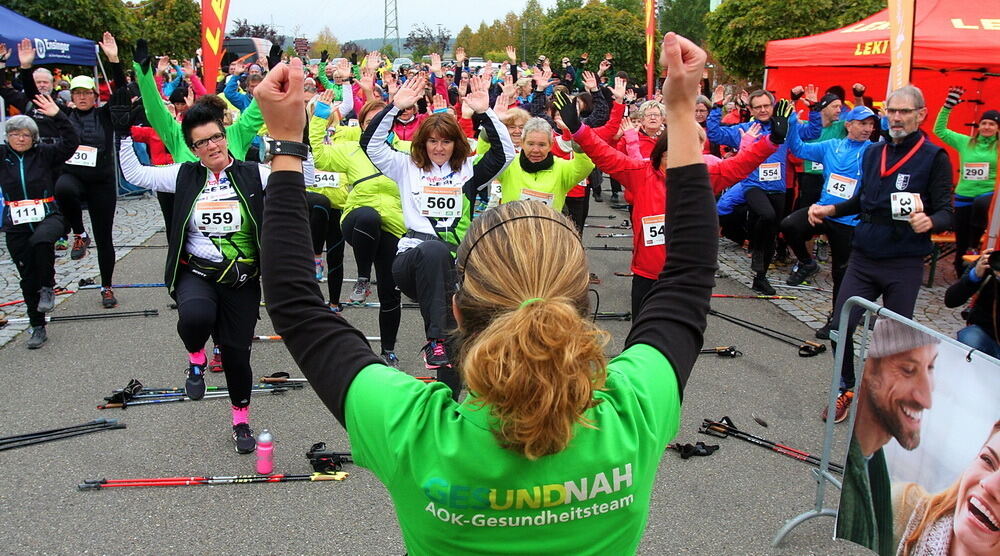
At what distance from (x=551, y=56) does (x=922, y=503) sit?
39566 mm

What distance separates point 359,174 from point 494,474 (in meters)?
5.91

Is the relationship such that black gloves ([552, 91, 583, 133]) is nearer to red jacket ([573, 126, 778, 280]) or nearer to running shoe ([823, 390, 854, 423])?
red jacket ([573, 126, 778, 280])

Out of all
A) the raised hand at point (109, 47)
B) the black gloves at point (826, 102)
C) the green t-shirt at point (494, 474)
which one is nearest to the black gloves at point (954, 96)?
the black gloves at point (826, 102)

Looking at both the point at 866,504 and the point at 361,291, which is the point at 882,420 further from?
the point at 361,291

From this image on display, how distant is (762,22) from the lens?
792 inches

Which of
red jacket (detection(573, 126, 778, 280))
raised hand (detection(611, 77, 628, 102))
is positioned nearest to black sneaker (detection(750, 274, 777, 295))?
raised hand (detection(611, 77, 628, 102))

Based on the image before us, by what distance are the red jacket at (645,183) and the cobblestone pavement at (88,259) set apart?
17.5 feet

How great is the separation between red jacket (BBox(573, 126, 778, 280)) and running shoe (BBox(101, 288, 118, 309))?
513 cm

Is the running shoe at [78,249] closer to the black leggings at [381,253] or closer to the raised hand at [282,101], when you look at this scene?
the black leggings at [381,253]

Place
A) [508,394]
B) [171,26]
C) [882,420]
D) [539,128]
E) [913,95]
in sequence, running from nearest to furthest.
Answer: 1. [508,394]
2. [882,420]
3. [913,95]
4. [539,128]
5. [171,26]

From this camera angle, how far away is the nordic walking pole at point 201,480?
14.0ft

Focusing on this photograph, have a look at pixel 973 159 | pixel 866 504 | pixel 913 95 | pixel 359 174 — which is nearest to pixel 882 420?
pixel 866 504

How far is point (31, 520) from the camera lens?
12.9 ft

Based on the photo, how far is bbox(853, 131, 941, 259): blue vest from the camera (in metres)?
5.05
